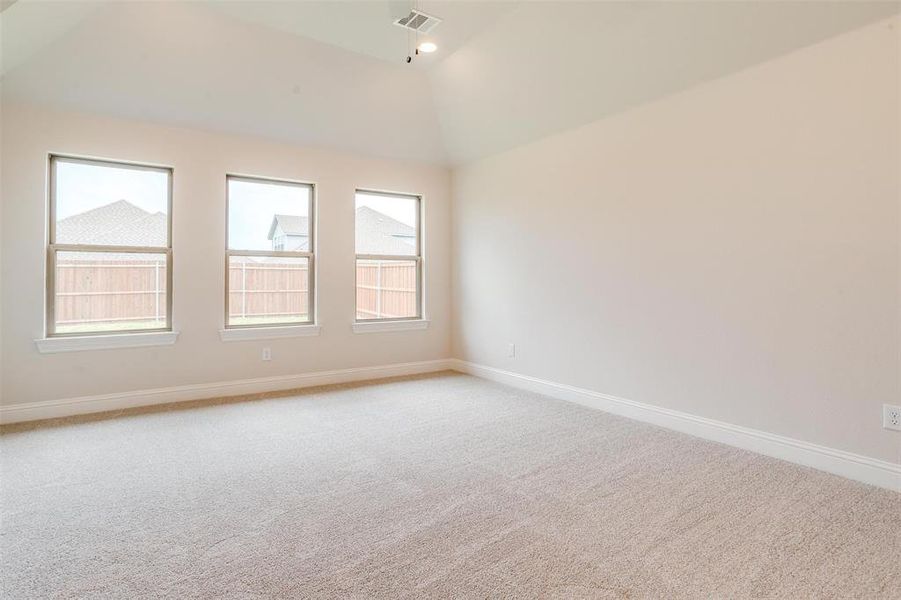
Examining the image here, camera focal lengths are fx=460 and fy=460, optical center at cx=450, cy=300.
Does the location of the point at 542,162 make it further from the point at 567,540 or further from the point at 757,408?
the point at 567,540

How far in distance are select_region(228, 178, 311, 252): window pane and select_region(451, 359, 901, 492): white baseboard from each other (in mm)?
2796

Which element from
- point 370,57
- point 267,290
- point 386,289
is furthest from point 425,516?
point 370,57

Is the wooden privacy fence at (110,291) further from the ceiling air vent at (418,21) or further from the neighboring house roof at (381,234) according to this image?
the ceiling air vent at (418,21)

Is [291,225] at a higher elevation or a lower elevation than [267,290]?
higher

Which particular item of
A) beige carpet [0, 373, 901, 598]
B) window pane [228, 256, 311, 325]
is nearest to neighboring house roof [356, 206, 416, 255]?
window pane [228, 256, 311, 325]

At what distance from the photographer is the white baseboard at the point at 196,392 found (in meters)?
3.54

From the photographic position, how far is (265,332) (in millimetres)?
4438

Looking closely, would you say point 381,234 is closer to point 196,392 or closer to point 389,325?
point 389,325

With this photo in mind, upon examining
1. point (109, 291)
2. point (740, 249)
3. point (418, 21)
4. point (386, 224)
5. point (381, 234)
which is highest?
point (418, 21)

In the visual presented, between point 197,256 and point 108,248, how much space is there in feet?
2.13

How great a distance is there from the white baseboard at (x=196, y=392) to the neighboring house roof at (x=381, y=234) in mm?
1311

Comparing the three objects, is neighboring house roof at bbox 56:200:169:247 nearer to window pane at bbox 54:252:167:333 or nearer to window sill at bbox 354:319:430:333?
window pane at bbox 54:252:167:333

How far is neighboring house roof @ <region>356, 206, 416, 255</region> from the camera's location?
16.6 ft

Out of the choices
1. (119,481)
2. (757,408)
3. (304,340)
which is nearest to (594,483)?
(757,408)
